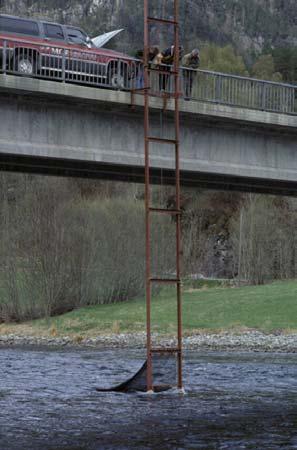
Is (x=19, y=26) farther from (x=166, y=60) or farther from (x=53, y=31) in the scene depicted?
(x=166, y=60)

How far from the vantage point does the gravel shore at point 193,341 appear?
47.0m

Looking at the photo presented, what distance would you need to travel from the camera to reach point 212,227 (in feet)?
340

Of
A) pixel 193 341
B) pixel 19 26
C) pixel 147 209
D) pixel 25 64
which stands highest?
pixel 19 26

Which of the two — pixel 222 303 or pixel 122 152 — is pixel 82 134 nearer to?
pixel 122 152

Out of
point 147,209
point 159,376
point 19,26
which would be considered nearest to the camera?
point 147,209

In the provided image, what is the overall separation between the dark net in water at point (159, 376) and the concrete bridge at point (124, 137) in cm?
674

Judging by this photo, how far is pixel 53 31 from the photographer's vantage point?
3600 centimetres

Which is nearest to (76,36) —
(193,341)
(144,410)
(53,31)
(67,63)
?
(53,31)

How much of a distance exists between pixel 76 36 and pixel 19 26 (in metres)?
2.00

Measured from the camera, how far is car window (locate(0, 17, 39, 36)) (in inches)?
1370

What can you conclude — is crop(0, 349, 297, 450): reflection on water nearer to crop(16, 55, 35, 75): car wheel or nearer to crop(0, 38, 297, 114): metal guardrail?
crop(0, 38, 297, 114): metal guardrail

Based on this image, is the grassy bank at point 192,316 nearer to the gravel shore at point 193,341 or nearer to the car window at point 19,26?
the gravel shore at point 193,341

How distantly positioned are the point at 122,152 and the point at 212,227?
73.5 meters

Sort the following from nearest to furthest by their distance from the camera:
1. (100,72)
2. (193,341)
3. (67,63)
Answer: (67,63) < (100,72) < (193,341)
